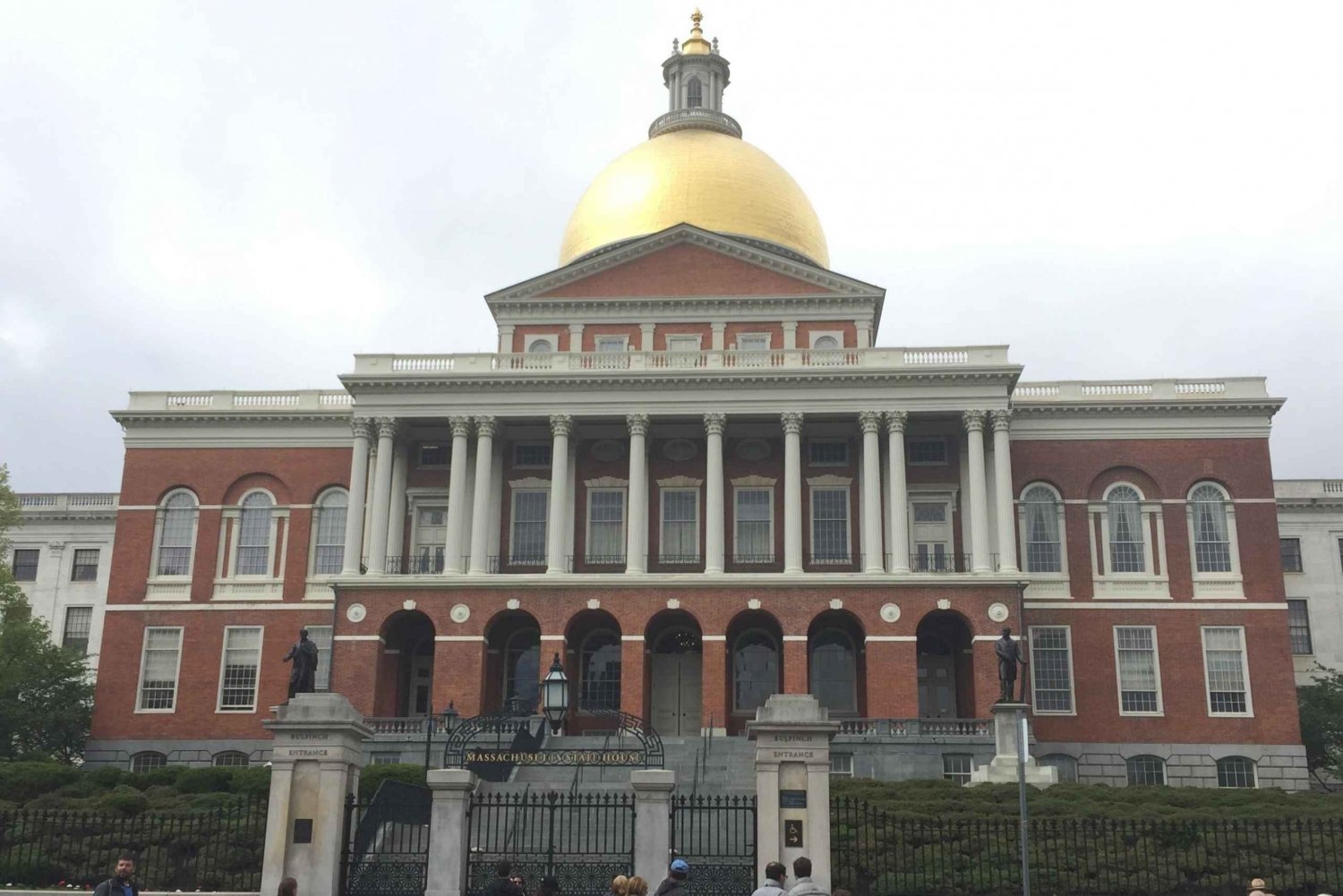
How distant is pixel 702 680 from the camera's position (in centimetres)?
4975

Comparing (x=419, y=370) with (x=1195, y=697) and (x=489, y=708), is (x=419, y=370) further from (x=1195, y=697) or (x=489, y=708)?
(x=1195, y=697)

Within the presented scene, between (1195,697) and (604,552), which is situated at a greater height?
(604,552)

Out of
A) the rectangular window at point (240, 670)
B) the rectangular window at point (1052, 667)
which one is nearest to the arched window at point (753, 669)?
the rectangular window at point (1052, 667)

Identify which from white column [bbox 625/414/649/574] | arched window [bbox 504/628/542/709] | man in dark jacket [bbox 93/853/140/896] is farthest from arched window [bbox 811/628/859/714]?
man in dark jacket [bbox 93/853/140/896]

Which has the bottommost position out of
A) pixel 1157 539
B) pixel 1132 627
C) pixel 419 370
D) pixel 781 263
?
pixel 1132 627

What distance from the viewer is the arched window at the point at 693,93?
67.5m

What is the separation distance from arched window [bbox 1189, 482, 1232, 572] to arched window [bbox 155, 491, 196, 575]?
3758cm

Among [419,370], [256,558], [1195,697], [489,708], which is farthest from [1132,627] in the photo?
[256,558]

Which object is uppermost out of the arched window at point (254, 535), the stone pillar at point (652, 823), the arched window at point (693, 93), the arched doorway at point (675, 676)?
the arched window at point (693, 93)

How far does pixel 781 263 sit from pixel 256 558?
23.3 metres

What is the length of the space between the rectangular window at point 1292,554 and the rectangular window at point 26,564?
5739 cm

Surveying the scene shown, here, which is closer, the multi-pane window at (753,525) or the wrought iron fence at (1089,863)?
the wrought iron fence at (1089,863)

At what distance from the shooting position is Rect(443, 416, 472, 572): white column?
5112cm

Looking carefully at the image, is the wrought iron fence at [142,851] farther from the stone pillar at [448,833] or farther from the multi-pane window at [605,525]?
the multi-pane window at [605,525]
